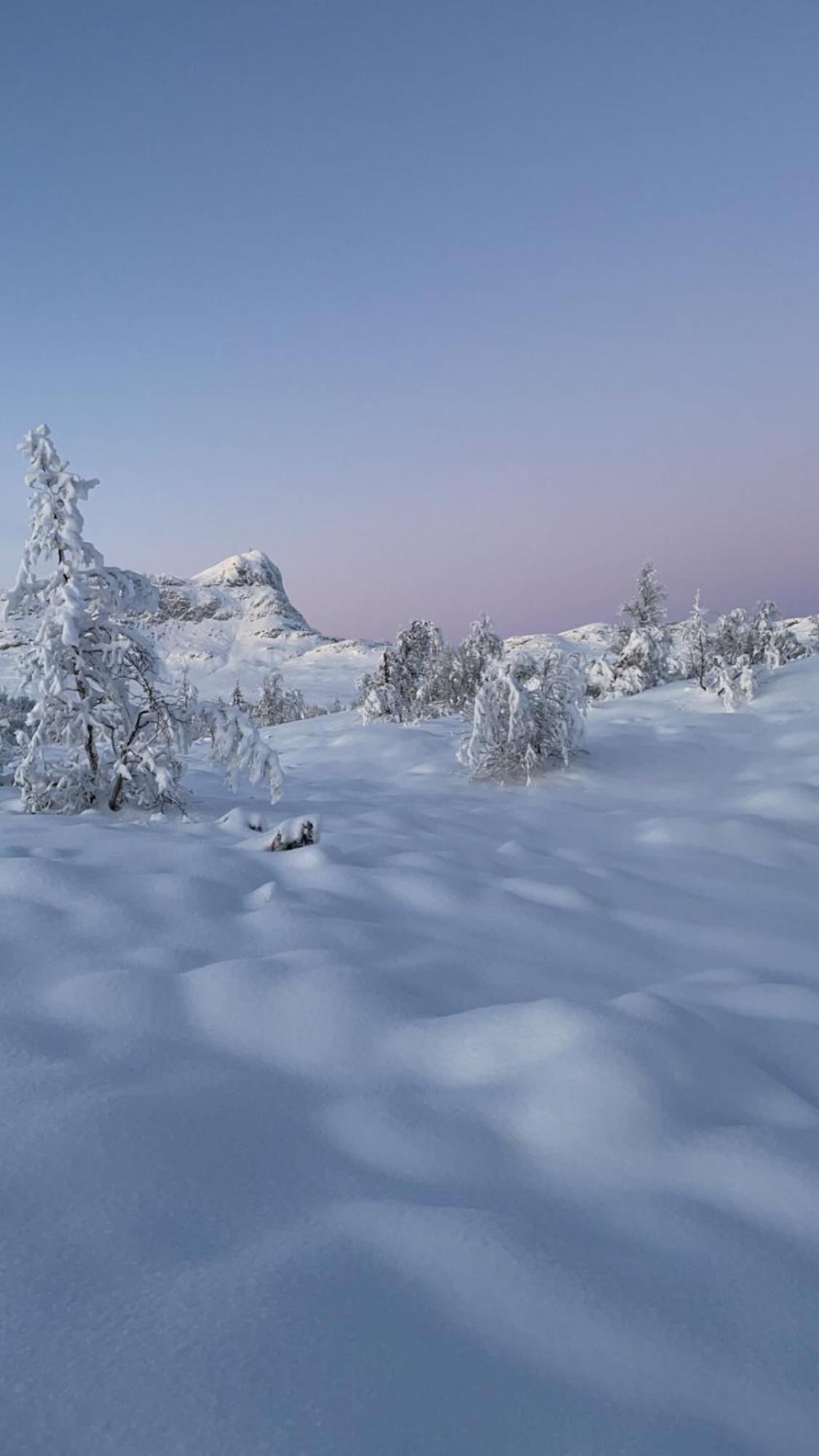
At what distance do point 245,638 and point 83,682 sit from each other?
13951cm

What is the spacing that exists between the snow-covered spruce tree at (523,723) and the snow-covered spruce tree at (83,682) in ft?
13.9

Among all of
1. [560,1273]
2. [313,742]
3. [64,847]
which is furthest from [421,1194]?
[313,742]

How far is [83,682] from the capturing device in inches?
249

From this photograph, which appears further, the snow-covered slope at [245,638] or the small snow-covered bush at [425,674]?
the snow-covered slope at [245,638]

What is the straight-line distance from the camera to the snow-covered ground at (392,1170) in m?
1.17

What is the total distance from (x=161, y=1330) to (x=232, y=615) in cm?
16475

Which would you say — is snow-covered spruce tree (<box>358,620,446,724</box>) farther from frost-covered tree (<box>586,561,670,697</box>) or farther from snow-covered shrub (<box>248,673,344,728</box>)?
snow-covered shrub (<box>248,673,344,728</box>)

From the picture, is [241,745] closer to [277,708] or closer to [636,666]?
[636,666]

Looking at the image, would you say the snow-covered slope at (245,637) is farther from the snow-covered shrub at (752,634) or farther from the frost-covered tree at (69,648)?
the frost-covered tree at (69,648)

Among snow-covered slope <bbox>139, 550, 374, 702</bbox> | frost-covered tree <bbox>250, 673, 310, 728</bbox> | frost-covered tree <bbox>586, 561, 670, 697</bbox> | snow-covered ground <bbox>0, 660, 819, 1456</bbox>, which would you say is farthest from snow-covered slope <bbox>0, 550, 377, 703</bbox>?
snow-covered ground <bbox>0, 660, 819, 1456</bbox>

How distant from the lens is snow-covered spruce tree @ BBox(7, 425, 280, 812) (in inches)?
238

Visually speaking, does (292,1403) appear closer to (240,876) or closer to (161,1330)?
(161,1330)

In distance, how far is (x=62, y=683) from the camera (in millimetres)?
6266

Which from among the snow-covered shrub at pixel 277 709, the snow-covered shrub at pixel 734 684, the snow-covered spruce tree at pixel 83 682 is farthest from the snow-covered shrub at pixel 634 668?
the snow-covered shrub at pixel 277 709
